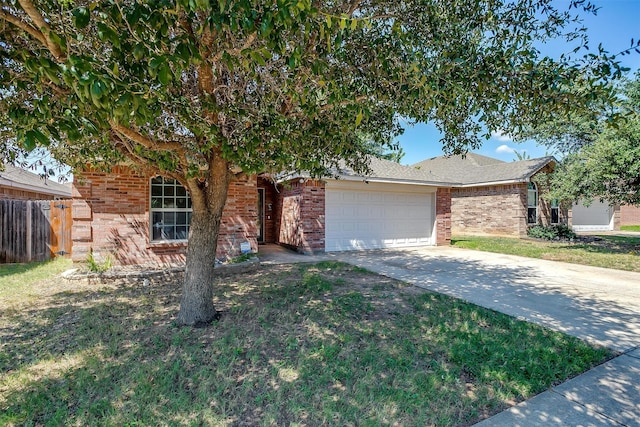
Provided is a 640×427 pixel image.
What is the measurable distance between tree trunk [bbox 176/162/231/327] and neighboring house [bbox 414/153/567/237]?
12.6 metres

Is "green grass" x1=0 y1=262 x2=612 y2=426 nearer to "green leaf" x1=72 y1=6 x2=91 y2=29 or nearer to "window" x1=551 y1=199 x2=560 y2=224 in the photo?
"green leaf" x1=72 y1=6 x2=91 y2=29

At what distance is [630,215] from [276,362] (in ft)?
111

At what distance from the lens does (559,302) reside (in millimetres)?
5418

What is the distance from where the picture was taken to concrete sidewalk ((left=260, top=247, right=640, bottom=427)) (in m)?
2.67

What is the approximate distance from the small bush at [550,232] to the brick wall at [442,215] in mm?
5852

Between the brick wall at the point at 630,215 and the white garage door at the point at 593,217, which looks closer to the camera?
the white garage door at the point at 593,217

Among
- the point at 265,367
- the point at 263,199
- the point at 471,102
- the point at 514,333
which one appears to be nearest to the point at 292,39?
the point at 471,102

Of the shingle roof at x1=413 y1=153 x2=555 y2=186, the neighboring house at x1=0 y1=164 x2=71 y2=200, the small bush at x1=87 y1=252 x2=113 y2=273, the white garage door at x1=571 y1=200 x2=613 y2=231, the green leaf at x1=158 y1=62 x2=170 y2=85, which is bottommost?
the small bush at x1=87 y1=252 x2=113 y2=273

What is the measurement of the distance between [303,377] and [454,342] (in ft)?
6.22

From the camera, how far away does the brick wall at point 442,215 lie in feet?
42.7

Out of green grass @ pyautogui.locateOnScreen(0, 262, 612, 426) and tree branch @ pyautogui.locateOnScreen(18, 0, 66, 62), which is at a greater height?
tree branch @ pyautogui.locateOnScreen(18, 0, 66, 62)

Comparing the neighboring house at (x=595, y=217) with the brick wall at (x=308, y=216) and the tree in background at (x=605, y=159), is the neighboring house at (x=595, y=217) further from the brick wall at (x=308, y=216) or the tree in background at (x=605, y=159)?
the brick wall at (x=308, y=216)

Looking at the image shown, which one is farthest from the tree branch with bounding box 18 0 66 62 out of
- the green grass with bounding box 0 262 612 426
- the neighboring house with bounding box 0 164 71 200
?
the neighboring house with bounding box 0 164 71 200

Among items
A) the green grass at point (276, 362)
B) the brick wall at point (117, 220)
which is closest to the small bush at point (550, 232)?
the green grass at point (276, 362)
